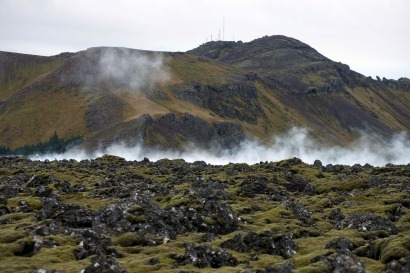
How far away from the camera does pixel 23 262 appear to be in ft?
127

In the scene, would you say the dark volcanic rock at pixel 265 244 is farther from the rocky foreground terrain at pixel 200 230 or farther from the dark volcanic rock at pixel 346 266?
the dark volcanic rock at pixel 346 266

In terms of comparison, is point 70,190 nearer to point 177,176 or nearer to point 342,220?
point 177,176

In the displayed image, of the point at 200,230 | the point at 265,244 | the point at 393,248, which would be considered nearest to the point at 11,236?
the point at 200,230

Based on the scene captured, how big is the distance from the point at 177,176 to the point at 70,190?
3506 centimetres

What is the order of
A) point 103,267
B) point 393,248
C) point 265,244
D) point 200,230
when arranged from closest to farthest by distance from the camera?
point 103,267, point 393,248, point 265,244, point 200,230

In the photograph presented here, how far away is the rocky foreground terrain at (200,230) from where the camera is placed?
130 feet

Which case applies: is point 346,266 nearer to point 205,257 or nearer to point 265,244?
point 205,257

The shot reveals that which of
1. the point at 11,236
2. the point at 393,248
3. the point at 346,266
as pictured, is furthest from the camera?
the point at 11,236

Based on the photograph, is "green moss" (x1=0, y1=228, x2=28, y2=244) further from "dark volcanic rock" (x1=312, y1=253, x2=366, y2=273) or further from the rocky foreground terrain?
"dark volcanic rock" (x1=312, y1=253, x2=366, y2=273)

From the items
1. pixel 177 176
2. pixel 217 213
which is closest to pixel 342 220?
pixel 217 213

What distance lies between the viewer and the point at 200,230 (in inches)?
2286

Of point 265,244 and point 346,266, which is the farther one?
point 265,244

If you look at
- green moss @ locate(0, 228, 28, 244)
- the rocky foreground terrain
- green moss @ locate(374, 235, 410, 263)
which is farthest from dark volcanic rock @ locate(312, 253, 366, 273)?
green moss @ locate(0, 228, 28, 244)

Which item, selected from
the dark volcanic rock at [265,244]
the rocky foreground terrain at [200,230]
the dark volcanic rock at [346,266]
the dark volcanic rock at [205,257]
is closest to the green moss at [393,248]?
the rocky foreground terrain at [200,230]
